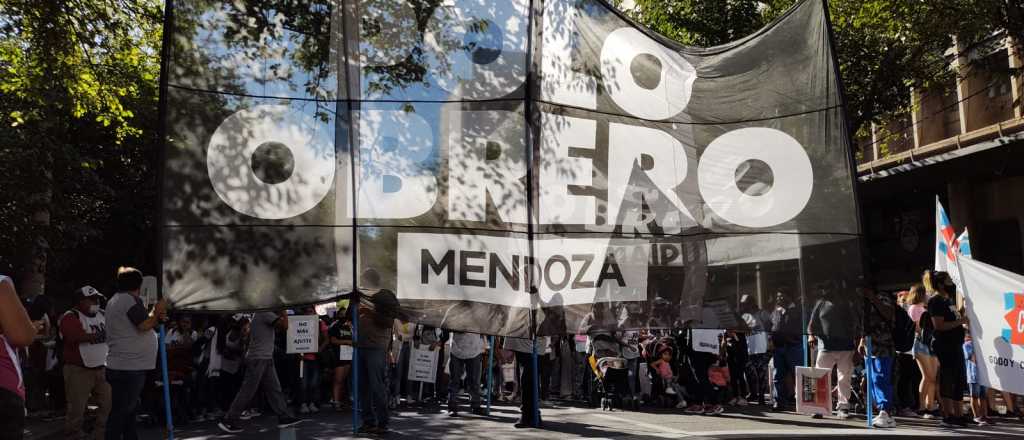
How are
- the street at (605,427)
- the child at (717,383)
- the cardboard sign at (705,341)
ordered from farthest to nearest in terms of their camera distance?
1. the cardboard sign at (705,341)
2. the child at (717,383)
3. the street at (605,427)

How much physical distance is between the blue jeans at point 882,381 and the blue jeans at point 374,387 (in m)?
6.08

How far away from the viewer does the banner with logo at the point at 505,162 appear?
8000 mm

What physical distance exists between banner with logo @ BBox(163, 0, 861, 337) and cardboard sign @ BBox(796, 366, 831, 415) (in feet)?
11.5

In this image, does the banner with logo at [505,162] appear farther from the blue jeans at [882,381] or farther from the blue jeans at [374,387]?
the blue jeans at [882,381]

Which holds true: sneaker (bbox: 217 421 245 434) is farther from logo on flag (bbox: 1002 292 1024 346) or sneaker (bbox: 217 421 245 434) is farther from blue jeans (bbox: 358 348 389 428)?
logo on flag (bbox: 1002 292 1024 346)

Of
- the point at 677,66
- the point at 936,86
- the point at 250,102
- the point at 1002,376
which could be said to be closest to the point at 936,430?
the point at 1002,376

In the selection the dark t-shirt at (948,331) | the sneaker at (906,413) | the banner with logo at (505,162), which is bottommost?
the sneaker at (906,413)

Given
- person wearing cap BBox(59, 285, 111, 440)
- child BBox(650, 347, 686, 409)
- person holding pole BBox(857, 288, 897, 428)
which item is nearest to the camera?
person wearing cap BBox(59, 285, 111, 440)

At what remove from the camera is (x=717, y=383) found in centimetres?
1415

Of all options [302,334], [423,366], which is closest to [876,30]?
[423,366]

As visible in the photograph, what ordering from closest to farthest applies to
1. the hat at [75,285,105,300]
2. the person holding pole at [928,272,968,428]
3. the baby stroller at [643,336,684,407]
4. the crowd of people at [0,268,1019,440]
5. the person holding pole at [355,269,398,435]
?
the crowd of people at [0,268,1019,440] → the hat at [75,285,105,300] → the person holding pole at [355,269,398,435] → the person holding pole at [928,272,968,428] → the baby stroller at [643,336,684,407]

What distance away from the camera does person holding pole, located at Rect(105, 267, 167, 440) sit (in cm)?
830

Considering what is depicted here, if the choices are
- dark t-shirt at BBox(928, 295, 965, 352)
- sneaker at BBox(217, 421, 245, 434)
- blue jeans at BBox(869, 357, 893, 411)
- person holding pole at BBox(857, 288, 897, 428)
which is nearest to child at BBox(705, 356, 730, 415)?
person holding pole at BBox(857, 288, 897, 428)

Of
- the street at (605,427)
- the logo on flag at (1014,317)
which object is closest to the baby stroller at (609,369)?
the street at (605,427)
